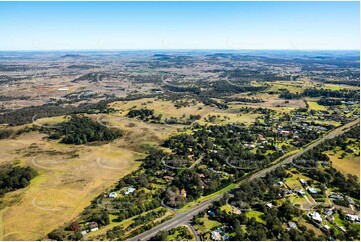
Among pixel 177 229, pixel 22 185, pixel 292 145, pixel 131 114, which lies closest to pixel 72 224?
pixel 177 229

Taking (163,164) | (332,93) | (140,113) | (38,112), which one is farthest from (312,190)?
(332,93)

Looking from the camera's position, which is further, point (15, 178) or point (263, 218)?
point (15, 178)

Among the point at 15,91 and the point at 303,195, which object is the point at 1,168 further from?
the point at 15,91

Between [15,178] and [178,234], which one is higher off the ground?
[15,178]

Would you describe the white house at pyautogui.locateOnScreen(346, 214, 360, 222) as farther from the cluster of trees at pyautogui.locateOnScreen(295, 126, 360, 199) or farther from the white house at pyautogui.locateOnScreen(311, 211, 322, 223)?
the cluster of trees at pyautogui.locateOnScreen(295, 126, 360, 199)

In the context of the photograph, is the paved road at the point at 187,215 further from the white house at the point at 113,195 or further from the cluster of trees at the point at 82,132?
the cluster of trees at the point at 82,132

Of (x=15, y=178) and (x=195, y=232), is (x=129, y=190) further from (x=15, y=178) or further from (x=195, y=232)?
(x=15, y=178)
